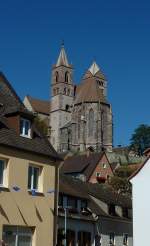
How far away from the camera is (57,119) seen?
585ft

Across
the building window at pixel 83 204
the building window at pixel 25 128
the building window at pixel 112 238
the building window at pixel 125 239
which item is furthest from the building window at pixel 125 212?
the building window at pixel 25 128

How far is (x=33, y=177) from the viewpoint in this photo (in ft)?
99.9

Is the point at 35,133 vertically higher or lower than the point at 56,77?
lower

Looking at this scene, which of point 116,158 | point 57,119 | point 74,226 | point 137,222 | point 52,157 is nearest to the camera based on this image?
point 52,157

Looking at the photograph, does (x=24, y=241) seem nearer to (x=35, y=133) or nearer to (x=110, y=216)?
(x=35, y=133)

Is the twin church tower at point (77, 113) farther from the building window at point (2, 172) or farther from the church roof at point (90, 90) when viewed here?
the building window at point (2, 172)

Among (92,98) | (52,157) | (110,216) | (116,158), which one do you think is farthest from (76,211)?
(92,98)

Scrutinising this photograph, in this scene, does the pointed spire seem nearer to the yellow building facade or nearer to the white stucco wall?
the white stucco wall

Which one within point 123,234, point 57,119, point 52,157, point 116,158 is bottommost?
point 123,234

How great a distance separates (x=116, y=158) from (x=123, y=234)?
268 ft

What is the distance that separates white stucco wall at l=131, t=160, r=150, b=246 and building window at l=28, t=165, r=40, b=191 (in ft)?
27.9

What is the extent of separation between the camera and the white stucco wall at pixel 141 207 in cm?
3509

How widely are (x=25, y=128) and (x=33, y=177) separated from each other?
3014mm

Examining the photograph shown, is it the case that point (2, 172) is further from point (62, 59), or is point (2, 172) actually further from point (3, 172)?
point (62, 59)
